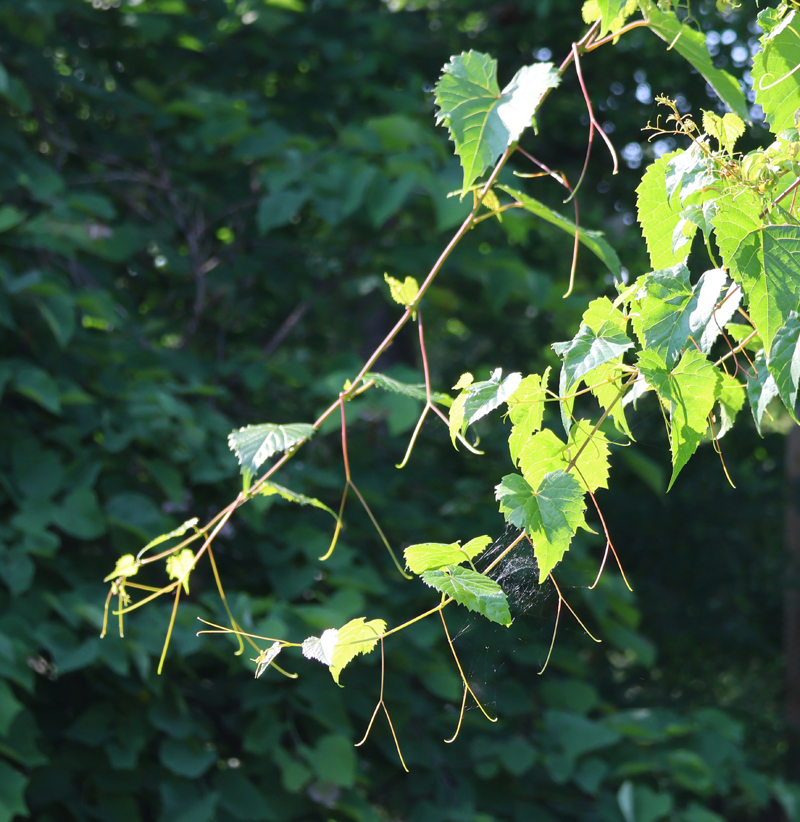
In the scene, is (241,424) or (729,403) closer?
(729,403)

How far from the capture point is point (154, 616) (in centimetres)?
167

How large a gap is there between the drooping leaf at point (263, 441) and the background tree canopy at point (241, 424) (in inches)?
29.9

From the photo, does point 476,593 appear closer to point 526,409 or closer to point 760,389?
point 526,409

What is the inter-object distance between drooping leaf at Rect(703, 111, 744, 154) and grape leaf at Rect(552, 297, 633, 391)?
15cm

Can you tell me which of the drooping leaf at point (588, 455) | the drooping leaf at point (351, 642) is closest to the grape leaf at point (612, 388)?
the drooping leaf at point (588, 455)

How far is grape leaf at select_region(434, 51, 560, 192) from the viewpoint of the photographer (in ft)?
2.00

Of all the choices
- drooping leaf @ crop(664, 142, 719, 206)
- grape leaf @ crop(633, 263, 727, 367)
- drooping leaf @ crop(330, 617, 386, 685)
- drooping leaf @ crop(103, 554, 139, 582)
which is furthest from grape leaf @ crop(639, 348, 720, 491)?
drooping leaf @ crop(103, 554, 139, 582)

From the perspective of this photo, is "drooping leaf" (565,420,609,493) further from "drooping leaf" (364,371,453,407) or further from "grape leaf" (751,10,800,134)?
"grape leaf" (751,10,800,134)

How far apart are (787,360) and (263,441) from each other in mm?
425

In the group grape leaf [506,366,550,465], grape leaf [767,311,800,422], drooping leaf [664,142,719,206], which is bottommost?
grape leaf [506,366,550,465]

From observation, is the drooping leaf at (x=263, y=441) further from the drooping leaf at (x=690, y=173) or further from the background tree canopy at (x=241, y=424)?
the background tree canopy at (x=241, y=424)

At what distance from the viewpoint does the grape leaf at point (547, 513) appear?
0.54 meters

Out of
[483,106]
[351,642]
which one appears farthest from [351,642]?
[483,106]

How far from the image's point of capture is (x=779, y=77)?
1.90 feet
